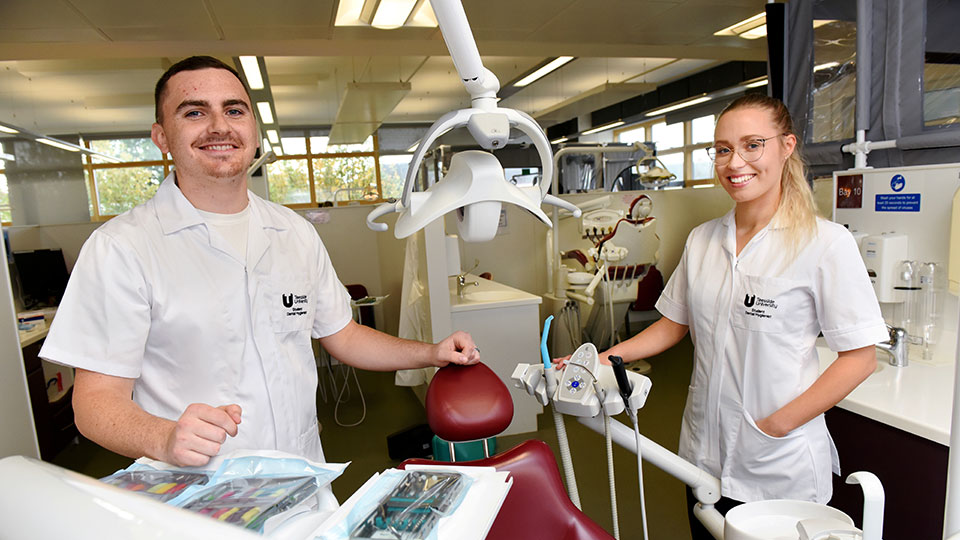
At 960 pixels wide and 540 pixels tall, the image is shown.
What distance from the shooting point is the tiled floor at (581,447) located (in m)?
2.59

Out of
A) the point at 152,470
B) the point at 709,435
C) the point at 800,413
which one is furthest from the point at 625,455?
the point at 152,470

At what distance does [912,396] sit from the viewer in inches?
65.1

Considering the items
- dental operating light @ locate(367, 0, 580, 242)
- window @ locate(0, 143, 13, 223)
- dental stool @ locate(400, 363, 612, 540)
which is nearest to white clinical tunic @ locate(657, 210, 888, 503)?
dental stool @ locate(400, 363, 612, 540)

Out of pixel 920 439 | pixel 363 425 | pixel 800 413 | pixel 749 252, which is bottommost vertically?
pixel 363 425

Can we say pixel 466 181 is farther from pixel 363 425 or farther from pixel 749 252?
pixel 363 425

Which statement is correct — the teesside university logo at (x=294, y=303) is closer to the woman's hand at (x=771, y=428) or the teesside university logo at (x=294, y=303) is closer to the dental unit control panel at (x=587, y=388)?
the dental unit control panel at (x=587, y=388)

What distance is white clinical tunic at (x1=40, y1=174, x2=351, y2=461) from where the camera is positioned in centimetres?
116

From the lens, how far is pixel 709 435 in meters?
1.53

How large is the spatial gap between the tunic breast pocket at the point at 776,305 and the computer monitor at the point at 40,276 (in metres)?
4.84

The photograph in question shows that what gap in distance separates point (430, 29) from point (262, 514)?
4.94 metres

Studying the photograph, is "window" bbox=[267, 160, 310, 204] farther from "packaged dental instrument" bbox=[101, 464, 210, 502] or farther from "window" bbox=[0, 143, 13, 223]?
"packaged dental instrument" bbox=[101, 464, 210, 502]

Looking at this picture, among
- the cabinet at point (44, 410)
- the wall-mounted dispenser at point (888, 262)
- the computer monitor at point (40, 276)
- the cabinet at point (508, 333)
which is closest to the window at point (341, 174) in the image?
the computer monitor at point (40, 276)

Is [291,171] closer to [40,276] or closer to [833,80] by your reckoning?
[40,276]

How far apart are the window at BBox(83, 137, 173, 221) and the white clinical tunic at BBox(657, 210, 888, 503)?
34.3 ft
